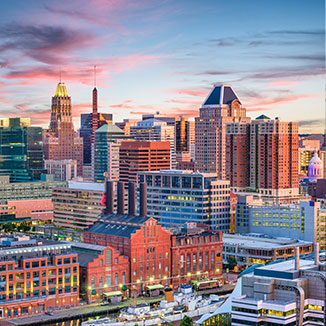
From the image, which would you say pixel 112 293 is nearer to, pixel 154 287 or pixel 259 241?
pixel 154 287

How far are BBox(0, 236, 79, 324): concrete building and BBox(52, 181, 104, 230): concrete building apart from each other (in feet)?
212

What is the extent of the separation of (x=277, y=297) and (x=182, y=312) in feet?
74.5

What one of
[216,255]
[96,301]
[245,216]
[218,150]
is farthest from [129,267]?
[218,150]

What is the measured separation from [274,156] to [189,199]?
2126 inches

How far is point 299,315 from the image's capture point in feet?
211

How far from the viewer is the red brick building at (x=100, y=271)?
9141cm

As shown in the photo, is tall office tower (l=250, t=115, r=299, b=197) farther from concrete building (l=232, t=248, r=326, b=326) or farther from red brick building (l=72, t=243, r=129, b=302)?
concrete building (l=232, t=248, r=326, b=326)

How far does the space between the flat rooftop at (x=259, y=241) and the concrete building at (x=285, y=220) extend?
8.54 ft

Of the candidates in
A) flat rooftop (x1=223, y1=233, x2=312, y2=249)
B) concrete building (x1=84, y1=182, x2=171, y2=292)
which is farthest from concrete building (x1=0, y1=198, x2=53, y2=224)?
concrete building (x1=84, y1=182, x2=171, y2=292)

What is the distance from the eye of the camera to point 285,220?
128 m

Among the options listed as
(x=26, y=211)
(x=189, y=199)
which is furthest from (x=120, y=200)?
(x=26, y=211)

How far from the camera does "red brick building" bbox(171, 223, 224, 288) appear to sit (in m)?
101

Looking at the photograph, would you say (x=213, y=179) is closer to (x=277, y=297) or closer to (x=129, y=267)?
(x=129, y=267)

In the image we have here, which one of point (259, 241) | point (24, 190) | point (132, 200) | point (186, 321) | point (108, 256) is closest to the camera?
point (186, 321)
